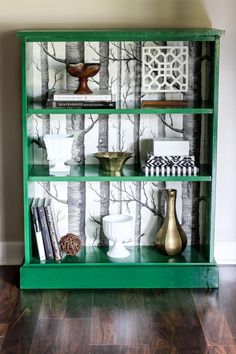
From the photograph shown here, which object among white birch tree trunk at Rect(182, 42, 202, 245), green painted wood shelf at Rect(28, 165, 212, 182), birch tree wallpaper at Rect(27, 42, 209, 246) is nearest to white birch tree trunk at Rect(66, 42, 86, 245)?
birch tree wallpaper at Rect(27, 42, 209, 246)

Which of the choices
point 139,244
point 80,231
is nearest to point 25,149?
point 80,231

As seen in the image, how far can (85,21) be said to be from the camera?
12.3 ft

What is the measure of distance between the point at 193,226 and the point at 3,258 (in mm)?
1117

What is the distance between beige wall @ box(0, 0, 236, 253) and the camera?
12.3 feet

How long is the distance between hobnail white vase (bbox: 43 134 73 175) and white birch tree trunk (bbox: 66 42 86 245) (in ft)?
0.54

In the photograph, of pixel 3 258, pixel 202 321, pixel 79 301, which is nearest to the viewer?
pixel 202 321

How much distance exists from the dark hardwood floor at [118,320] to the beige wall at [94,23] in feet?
2.57

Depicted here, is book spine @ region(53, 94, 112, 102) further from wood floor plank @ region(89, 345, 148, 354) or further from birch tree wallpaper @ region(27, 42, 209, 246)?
wood floor plank @ region(89, 345, 148, 354)

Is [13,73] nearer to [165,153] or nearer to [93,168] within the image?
[93,168]

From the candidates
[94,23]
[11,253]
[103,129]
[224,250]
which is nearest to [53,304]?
[11,253]

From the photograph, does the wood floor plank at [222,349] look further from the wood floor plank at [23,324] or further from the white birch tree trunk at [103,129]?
the white birch tree trunk at [103,129]

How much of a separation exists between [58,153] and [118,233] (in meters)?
0.54

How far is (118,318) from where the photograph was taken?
329cm

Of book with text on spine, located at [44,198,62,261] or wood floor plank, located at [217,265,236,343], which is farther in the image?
book with text on spine, located at [44,198,62,261]
